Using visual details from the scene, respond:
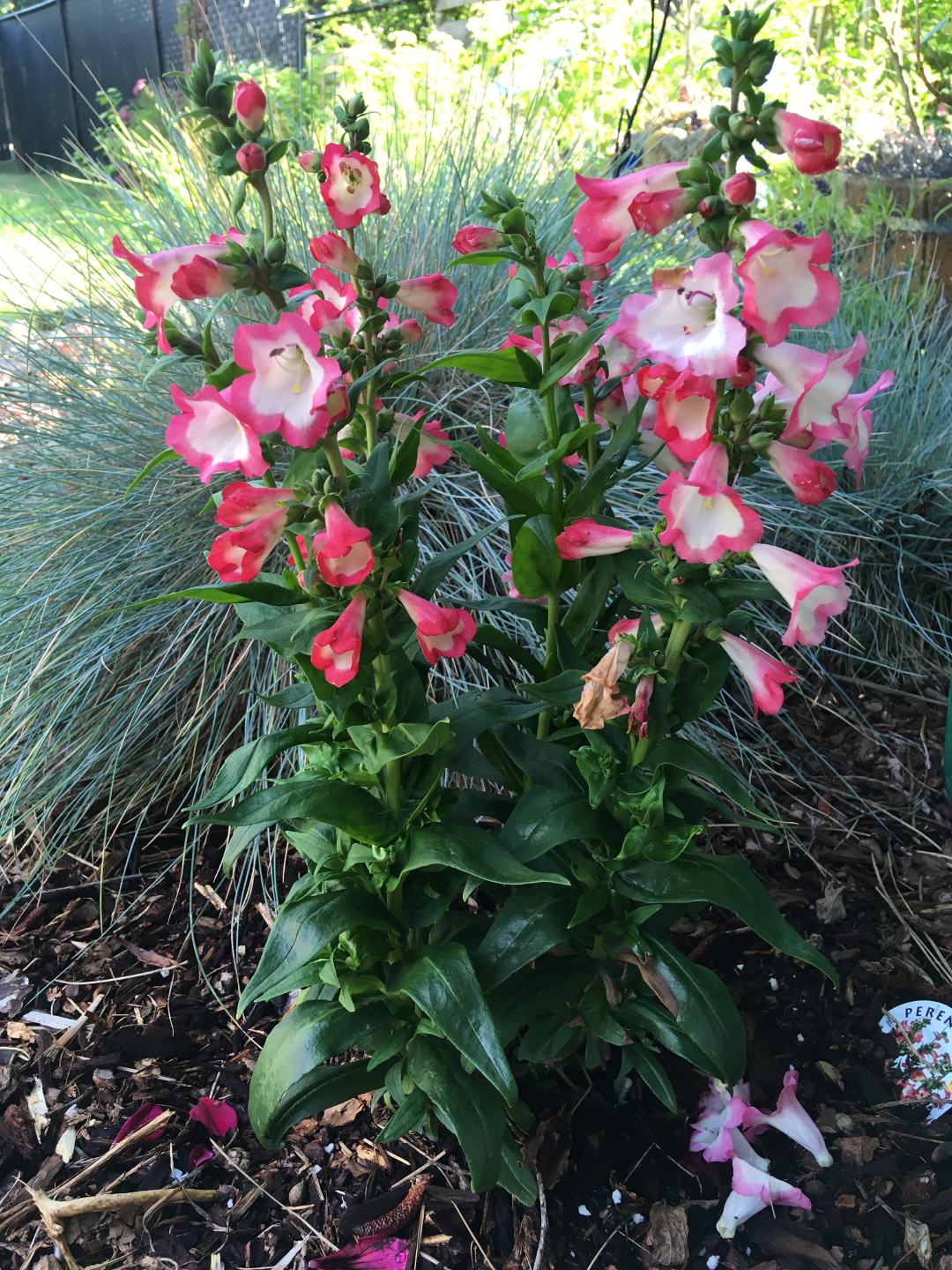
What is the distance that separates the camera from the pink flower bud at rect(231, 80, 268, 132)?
790 mm

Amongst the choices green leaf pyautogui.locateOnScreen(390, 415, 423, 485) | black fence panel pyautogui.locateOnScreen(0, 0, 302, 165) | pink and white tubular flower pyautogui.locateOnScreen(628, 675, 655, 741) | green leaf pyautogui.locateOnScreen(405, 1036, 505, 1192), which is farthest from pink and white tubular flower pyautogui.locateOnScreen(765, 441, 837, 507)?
black fence panel pyautogui.locateOnScreen(0, 0, 302, 165)

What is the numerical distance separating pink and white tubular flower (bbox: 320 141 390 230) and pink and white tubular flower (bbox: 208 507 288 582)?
0.89 ft

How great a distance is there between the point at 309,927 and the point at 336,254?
639 mm

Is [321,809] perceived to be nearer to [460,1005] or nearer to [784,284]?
[460,1005]

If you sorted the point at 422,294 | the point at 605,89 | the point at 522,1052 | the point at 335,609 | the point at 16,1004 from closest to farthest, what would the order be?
the point at 335,609, the point at 422,294, the point at 522,1052, the point at 16,1004, the point at 605,89

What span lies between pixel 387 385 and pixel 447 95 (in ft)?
10.7

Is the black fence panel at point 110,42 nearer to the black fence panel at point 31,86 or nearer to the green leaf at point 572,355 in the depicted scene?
the black fence panel at point 31,86

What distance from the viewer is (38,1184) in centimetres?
125

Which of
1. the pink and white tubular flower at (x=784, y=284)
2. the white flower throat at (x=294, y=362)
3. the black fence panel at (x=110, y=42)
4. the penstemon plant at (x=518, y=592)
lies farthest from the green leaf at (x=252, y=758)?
the black fence panel at (x=110, y=42)

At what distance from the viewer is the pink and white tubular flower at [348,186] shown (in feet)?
2.72

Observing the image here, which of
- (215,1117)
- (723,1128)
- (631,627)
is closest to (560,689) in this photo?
(631,627)

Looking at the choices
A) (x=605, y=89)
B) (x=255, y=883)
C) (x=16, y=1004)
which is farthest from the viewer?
(x=605, y=89)

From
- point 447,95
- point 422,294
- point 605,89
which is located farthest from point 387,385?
point 605,89

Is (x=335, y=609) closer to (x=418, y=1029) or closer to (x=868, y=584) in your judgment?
(x=418, y=1029)
